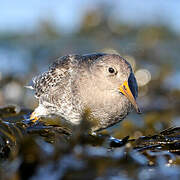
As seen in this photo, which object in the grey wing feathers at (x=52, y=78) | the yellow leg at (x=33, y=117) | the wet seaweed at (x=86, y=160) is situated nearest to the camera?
the wet seaweed at (x=86, y=160)

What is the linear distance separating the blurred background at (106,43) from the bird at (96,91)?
10.6ft

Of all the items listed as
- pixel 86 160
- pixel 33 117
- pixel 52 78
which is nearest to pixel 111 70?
pixel 52 78

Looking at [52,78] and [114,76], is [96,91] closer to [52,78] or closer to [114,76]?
[114,76]

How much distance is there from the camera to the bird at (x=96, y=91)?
14.6 ft

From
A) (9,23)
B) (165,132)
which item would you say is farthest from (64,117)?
(9,23)

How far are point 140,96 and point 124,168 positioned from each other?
572cm

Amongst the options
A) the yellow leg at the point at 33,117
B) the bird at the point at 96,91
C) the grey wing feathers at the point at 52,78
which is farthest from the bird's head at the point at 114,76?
the yellow leg at the point at 33,117

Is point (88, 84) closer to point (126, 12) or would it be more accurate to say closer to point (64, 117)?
point (64, 117)

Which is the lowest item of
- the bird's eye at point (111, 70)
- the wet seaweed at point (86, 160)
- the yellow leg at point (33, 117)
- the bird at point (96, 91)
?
the yellow leg at point (33, 117)

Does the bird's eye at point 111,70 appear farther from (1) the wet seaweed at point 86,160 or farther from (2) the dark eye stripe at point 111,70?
(1) the wet seaweed at point 86,160

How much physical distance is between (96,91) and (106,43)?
27.3 ft

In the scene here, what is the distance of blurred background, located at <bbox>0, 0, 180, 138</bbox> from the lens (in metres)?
8.59

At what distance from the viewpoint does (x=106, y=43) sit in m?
12.8

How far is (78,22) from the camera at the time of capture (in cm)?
1441
